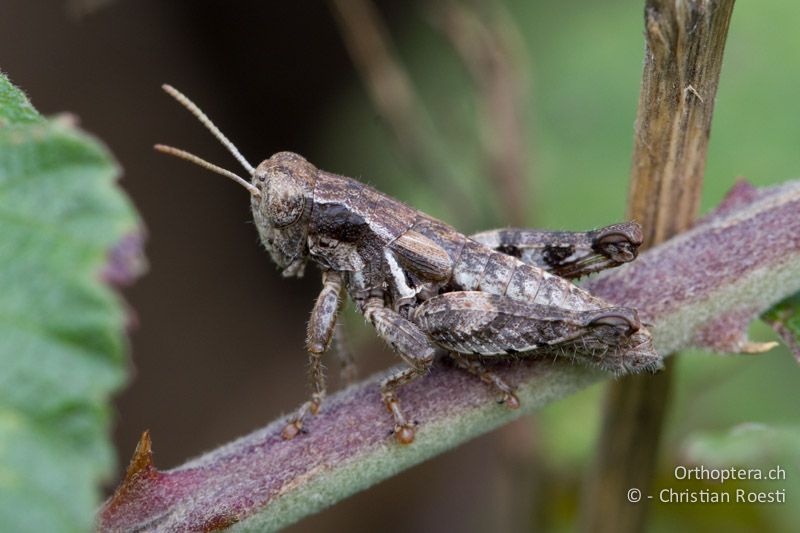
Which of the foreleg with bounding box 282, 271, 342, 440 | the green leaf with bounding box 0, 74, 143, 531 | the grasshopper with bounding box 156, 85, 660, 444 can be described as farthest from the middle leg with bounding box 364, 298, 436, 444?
the green leaf with bounding box 0, 74, 143, 531

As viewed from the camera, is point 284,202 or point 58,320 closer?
point 58,320

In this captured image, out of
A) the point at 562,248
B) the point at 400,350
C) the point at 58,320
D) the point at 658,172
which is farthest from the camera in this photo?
the point at 562,248

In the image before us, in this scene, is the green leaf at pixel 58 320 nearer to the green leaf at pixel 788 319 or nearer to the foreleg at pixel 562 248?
the foreleg at pixel 562 248

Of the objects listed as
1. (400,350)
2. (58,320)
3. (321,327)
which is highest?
(321,327)

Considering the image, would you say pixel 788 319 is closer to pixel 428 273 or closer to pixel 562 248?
pixel 562 248

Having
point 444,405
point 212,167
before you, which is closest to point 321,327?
point 212,167

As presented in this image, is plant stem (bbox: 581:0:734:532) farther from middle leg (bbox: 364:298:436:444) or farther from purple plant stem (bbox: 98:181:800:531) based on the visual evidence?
middle leg (bbox: 364:298:436:444)

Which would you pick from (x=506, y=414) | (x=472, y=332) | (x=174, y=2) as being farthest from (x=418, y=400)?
(x=174, y=2)
